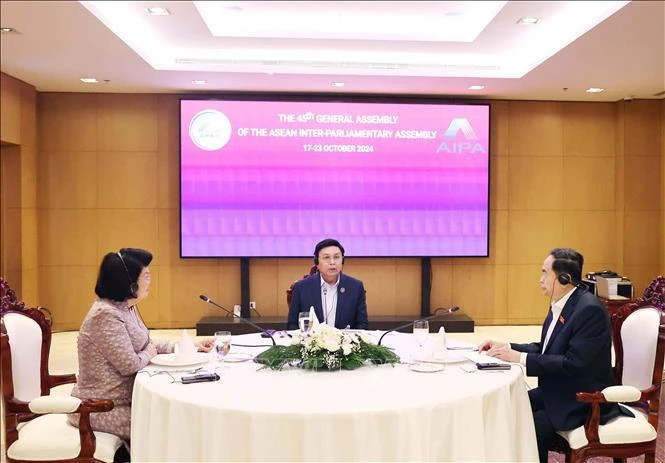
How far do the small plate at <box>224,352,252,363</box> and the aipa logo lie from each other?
5.05m

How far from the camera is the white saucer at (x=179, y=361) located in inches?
112

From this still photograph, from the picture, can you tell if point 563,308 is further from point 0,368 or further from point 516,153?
point 516,153

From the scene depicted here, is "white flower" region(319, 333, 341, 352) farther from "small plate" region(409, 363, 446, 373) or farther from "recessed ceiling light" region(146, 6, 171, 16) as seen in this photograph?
"recessed ceiling light" region(146, 6, 171, 16)

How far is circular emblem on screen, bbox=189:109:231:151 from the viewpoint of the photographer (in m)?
7.38

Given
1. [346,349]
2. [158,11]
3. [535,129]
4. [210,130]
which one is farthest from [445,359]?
[535,129]

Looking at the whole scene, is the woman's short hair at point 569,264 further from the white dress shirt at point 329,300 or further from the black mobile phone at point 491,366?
the white dress shirt at point 329,300

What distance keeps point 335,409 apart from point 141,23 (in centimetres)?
444

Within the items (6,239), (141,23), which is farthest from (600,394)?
(6,239)

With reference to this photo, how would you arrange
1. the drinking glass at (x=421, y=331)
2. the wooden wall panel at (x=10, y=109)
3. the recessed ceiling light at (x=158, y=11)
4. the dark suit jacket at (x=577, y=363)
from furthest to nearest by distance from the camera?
1. the wooden wall panel at (x=10, y=109)
2. the recessed ceiling light at (x=158, y=11)
3. the drinking glass at (x=421, y=331)
4. the dark suit jacket at (x=577, y=363)

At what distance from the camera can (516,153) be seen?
7902mm

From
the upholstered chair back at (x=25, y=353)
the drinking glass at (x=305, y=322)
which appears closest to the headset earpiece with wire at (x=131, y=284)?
the upholstered chair back at (x=25, y=353)

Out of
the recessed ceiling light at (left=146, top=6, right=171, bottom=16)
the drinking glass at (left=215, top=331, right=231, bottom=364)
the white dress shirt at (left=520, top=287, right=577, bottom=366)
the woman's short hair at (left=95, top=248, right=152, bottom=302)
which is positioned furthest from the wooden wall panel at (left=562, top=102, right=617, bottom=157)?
the woman's short hair at (left=95, top=248, right=152, bottom=302)

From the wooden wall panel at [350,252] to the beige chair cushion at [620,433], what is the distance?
16.3 ft

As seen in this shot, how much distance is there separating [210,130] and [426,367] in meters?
5.29
